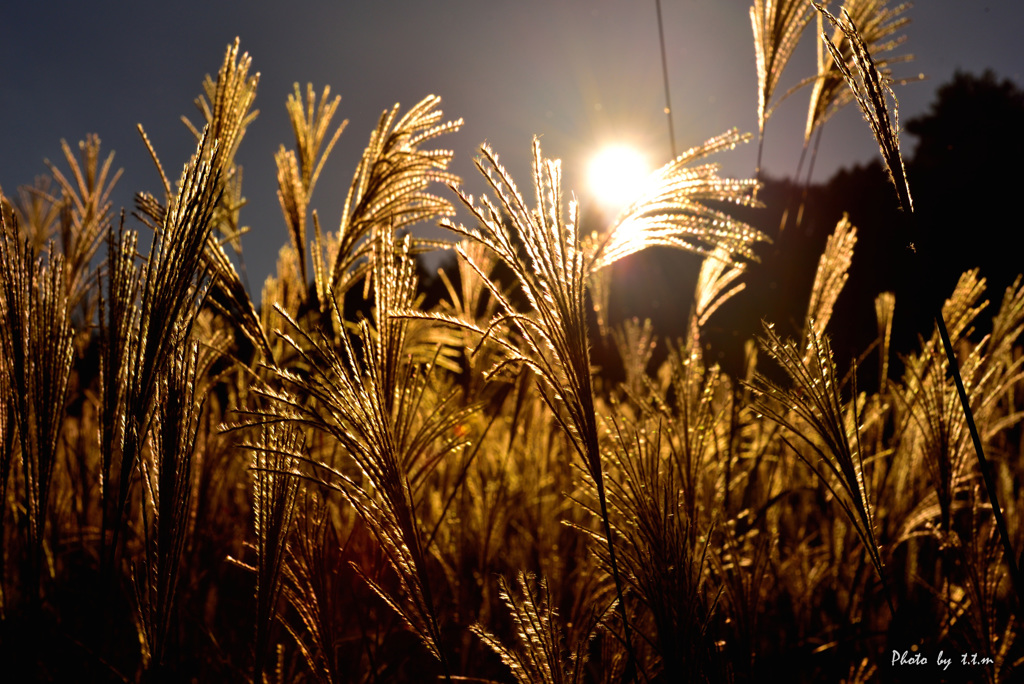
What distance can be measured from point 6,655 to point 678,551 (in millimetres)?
1709

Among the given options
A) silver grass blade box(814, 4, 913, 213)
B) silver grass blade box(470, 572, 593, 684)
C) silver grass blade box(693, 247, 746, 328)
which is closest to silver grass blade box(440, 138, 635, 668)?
silver grass blade box(470, 572, 593, 684)

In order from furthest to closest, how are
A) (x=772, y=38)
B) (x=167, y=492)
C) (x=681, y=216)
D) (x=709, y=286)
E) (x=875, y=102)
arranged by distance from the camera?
(x=709, y=286) < (x=772, y=38) < (x=681, y=216) < (x=167, y=492) < (x=875, y=102)

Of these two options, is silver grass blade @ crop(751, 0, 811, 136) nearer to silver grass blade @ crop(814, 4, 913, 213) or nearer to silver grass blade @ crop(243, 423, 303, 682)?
silver grass blade @ crop(814, 4, 913, 213)

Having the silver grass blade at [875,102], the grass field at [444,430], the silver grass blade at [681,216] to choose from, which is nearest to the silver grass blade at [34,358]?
the grass field at [444,430]

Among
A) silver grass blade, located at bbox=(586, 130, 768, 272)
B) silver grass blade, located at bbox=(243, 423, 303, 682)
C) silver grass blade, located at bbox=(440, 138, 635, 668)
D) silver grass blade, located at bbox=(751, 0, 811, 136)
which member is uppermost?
silver grass blade, located at bbox=(751, 0, 811, 136)

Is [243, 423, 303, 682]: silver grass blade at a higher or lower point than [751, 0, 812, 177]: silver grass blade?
lower

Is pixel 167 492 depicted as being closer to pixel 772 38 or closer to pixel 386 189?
pixel 386 189

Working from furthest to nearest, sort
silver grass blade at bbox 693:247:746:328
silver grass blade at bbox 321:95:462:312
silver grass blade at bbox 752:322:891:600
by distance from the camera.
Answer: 1. silver grass blade at bbox 693:247:746:328
2. silver grass blade at bbox 321:95:462:312
3. silver grass blade at bbox 752:322:891:600

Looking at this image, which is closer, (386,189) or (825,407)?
(825,407)

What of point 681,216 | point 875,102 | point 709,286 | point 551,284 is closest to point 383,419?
point 551,284

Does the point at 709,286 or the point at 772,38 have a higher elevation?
the point at 772,38

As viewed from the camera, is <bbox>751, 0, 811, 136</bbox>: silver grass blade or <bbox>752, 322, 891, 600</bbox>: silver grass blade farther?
<bbox>751, 0, 811, 136</bbox>: silver grass blade

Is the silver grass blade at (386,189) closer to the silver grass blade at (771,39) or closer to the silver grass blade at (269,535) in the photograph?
the silver grass blade at (269,535)

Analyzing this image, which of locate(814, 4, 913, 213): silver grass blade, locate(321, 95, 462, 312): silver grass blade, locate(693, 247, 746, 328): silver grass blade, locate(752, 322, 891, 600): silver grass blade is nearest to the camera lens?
locate(814, 4, 913, 213): silver grass blade
